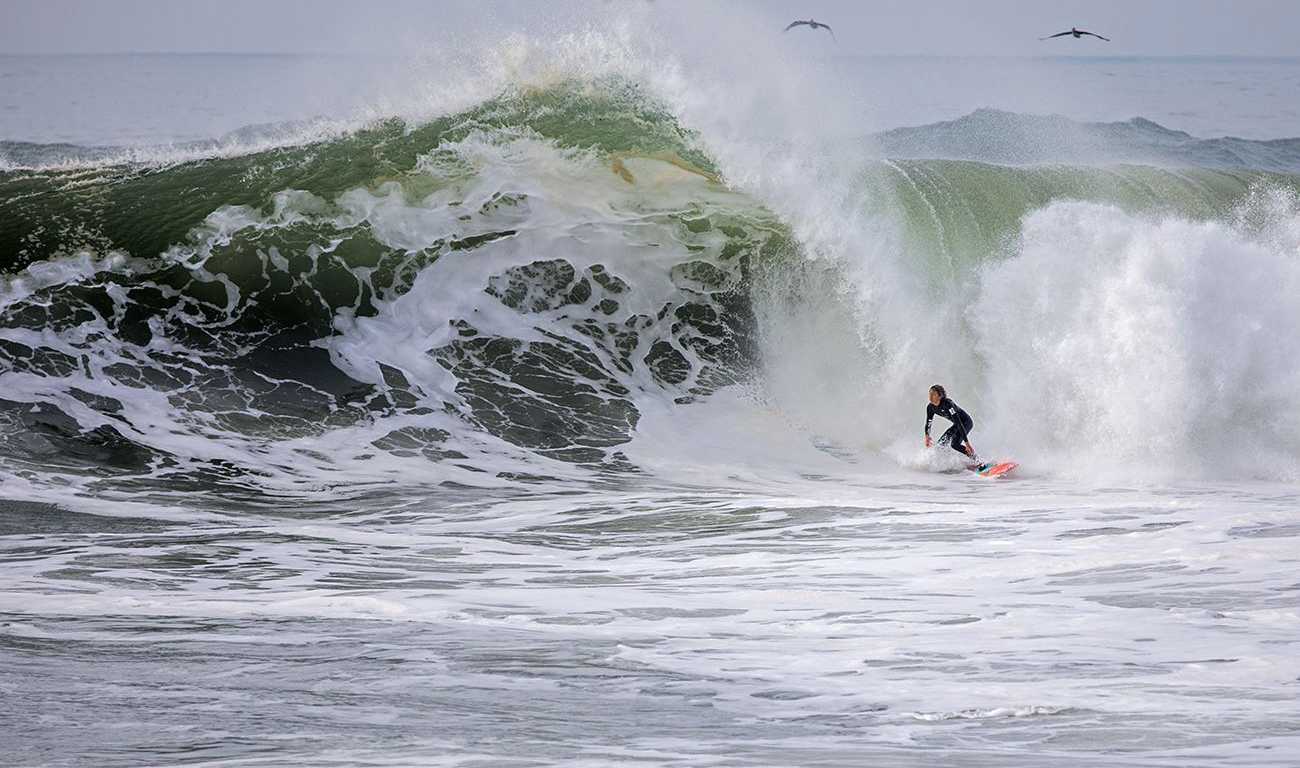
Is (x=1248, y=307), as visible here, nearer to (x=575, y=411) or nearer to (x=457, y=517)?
(x=575, y=411)

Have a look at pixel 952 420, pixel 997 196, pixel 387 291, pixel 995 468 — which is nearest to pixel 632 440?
pixel 952 420

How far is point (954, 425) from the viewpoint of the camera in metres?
11.9

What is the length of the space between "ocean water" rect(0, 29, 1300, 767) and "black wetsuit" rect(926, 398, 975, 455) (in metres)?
0.21

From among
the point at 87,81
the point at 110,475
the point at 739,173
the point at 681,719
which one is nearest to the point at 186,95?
the point at 87,81

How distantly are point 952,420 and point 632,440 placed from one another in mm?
2856

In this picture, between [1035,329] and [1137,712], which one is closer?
[1137,712]

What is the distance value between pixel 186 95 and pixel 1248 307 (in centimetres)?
4995

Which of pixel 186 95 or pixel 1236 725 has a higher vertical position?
pixel 186 95

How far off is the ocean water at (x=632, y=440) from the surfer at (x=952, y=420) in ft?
0.67

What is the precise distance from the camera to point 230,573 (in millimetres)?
7805

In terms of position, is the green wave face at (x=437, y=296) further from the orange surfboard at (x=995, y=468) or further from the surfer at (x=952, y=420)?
the orange surfboard at (x=995, y=468)

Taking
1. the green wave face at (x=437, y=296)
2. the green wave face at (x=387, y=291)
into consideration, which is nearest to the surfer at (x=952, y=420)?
the green wave face at (x=437, y=296)

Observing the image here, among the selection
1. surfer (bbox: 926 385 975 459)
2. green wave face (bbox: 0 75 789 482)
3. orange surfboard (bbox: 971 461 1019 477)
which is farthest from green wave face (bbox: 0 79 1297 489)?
orange surfboard (bbox: 971 461 1019 477)

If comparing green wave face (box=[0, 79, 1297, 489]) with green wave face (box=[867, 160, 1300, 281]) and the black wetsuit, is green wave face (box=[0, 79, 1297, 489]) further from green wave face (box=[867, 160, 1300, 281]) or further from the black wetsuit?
the black wetsuit
